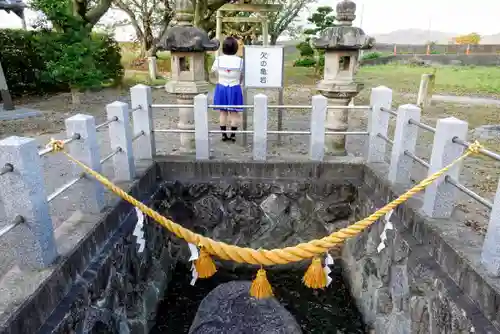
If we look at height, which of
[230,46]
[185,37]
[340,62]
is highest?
[185,37]

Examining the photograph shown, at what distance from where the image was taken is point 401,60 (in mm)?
33625

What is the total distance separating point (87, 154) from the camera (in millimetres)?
3709

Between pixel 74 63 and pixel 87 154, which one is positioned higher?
pixel 74 63

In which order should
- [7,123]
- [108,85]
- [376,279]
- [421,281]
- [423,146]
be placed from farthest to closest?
[108,85] → [7,123] → [423,146] → [376,279] → [421,281]

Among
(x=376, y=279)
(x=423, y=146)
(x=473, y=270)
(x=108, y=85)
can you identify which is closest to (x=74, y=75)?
(x=108, y=85)

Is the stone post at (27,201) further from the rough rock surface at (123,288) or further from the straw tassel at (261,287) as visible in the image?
the straw tassel at (261,287)

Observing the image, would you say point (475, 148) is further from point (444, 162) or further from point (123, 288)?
point (123, 288)

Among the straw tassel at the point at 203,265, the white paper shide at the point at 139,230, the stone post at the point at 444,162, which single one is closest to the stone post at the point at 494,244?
the stone post at the point at 444,162

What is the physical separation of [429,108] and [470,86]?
8211mm

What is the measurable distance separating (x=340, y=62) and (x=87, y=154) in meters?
3.98

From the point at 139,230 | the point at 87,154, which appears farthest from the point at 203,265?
the point at 87,154

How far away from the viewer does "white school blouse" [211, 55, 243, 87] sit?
20.2ft

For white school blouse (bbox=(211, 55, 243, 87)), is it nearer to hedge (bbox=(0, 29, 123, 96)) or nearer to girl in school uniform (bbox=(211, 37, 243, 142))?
girl in school uniform (bbox=(211, 37, 243, 142))

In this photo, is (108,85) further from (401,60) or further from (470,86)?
(401,60)
